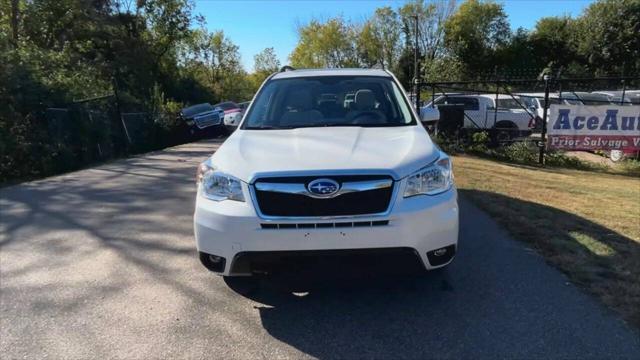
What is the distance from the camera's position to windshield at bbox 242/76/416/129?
15.5 ft

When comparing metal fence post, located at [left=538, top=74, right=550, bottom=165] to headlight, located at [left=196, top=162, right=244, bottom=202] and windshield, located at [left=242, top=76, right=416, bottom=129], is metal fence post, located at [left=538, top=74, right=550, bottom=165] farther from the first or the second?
headlight, located at [left=196, top=162, right=244, bottom=202]

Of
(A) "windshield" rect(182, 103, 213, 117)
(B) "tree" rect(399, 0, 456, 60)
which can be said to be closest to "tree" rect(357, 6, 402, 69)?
(B) "tree" rect(399, 0, 456, 60)

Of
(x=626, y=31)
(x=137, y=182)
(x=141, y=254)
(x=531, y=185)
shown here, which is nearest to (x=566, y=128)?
(x=531, y=185)

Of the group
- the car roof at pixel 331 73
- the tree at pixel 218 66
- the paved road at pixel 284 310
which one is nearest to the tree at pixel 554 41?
the tree at pixel 218 66

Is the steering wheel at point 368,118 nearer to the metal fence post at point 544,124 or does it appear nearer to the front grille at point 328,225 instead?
the front grille at point 328,225

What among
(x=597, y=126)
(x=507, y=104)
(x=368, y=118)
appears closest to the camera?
(x=368, y=118)

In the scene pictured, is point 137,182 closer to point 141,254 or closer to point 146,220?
point 146,220

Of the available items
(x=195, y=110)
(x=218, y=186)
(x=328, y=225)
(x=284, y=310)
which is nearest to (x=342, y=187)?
(x=328, y=225)

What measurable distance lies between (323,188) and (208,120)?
19.0 meters

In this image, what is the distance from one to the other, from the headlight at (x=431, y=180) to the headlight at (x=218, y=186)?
1.12 m

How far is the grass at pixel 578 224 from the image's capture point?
161 inches

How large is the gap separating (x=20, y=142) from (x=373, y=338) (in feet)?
34.5

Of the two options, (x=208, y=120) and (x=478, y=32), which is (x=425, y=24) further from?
(x=208, y=120)

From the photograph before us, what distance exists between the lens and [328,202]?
3340mm
